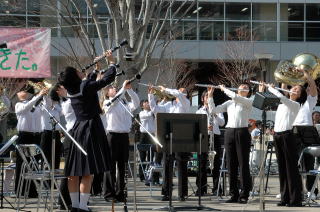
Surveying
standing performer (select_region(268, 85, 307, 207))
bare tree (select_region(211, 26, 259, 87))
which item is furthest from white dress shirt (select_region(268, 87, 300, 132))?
bare tree (select_region(211, 26, 259, 87))

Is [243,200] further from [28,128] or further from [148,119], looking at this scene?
[148,119]

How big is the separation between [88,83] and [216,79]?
34.6 meters

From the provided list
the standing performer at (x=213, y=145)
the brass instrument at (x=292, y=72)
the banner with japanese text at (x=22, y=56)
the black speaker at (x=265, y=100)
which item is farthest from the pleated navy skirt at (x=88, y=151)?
the standing performer at (x=213, y=145)

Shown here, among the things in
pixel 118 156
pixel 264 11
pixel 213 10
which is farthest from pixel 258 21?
pixel 118 156

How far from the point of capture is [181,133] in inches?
501

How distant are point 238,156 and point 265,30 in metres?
32.0

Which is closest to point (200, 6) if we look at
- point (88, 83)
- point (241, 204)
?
point (241, 204)

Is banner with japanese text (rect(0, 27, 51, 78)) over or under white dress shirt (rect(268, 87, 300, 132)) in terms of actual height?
over

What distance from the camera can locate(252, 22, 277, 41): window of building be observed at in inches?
1774

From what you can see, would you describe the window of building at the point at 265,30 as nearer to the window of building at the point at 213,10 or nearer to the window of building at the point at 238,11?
the window of building at the point at 238,11

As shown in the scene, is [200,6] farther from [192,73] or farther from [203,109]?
[203,109]

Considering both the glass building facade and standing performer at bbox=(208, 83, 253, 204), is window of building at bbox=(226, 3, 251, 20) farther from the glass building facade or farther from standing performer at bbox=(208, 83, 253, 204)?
standing performer at bbox=(208, 83, 253, 204)

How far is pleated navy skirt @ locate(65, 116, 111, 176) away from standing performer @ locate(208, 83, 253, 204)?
365 centimetres

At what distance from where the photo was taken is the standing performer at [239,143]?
557 inches
